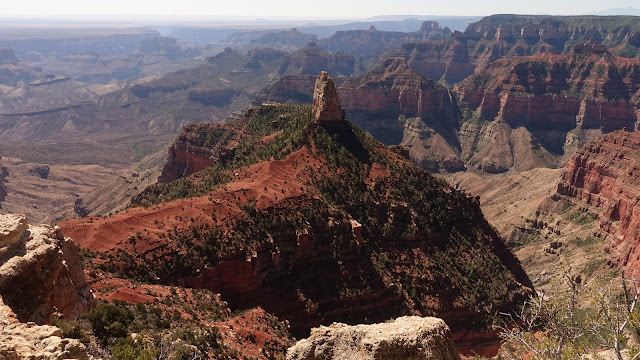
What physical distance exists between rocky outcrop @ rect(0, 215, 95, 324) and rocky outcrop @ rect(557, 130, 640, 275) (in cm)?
10814

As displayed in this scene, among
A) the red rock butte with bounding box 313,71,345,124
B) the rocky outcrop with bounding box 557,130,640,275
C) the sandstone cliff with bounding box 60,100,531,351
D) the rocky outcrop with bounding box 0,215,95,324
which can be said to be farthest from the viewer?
the rocky outcrop with bounding box 557,130,640,275

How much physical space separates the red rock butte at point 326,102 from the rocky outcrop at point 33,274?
62.2 m

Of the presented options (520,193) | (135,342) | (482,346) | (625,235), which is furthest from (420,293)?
(520,193)

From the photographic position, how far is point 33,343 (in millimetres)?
20312

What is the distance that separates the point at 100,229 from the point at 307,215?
30331 mm

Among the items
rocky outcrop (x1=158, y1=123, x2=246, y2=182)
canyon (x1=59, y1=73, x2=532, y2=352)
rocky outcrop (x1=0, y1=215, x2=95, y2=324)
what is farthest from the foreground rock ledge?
rocky outcrop (x1=158, y1=123, x2=246, y2=182)

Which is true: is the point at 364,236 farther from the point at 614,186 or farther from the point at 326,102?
the point at 614,186

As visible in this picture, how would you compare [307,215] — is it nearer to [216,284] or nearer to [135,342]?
[216,284]

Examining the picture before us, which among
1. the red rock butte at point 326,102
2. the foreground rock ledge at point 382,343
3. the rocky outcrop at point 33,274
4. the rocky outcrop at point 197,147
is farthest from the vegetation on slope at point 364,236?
the rocky outcrop at point 197,147

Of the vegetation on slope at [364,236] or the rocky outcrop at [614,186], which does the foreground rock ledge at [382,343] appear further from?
the rocky outcrop at [614,186]

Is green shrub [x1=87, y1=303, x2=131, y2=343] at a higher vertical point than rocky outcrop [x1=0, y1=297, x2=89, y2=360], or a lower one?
lower

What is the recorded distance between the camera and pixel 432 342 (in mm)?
24609

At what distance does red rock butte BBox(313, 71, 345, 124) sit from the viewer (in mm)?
86262

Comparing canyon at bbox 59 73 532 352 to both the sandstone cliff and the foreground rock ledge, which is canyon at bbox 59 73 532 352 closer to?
the sandstone cliff
